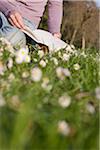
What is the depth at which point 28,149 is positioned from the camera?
4.31 feet

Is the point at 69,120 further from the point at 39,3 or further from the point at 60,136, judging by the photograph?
the point at 39,3

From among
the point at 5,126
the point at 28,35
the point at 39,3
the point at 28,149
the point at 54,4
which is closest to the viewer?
the point at 28,149

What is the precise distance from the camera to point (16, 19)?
525cm

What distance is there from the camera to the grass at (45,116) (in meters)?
1.35

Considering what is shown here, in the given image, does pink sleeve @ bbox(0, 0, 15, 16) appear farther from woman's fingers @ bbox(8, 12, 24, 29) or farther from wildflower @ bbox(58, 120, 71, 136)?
wildflower @ bbox(58, 120, 71, 136)

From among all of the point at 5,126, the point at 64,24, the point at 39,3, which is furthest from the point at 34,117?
the point at 64,24

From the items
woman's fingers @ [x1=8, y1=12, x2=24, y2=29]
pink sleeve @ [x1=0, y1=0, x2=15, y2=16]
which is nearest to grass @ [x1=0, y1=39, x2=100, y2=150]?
woman's fingers @ [x1=8, y1=12, x2=24, y2=29]

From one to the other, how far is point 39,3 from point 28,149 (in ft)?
15.3

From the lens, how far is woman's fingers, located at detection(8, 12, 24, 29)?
5.22 metres

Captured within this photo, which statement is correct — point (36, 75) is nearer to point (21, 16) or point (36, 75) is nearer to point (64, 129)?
point (64, 129)

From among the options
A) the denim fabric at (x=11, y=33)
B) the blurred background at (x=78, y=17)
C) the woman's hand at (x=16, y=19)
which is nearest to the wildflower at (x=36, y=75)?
the denim fabric at (x=11, y=33)

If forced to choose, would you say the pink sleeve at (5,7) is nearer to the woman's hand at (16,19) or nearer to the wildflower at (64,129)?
the woman's hand at (16,19)

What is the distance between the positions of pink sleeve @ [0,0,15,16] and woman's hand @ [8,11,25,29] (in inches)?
6.3

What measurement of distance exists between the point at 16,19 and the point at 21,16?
0.35 metres
